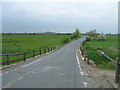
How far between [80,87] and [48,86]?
1.34 m

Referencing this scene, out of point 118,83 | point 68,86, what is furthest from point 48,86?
point 118,83

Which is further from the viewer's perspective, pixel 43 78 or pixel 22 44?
pixel 22 44

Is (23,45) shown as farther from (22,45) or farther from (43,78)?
(43,78)

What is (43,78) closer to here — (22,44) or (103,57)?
(103,57)

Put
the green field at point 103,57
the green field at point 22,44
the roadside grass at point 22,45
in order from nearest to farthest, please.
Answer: the green field at point 103,57 < the roadside grass at point 22,45 < the green field at point 22,44

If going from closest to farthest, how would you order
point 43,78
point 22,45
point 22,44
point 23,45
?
point 43,78 → point 22,45 → point 23,45 → point 22,44

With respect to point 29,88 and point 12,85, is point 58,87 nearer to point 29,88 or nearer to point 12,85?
point 29,88

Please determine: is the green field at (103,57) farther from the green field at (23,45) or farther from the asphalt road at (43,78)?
the green field at (23,45)

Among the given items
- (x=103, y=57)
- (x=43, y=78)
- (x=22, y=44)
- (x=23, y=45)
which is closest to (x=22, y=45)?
(x=23, y=45)

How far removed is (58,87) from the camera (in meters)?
6.13

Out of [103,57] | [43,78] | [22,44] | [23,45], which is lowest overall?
[103,57]

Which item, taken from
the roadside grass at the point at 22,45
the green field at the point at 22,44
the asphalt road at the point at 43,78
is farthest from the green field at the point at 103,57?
the green field at the point at 22,44

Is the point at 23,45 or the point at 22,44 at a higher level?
the point at 22,44

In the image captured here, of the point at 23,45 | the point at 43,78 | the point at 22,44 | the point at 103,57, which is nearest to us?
the point at 43,78
